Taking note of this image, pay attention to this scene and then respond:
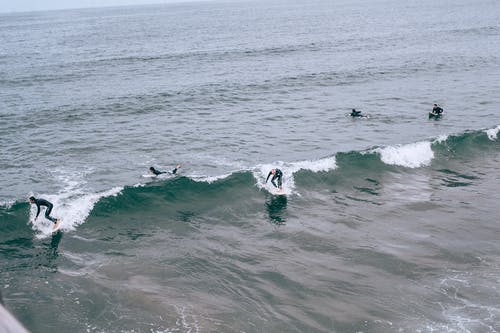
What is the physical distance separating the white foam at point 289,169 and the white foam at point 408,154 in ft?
12.2

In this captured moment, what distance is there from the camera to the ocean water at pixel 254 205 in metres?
15.7

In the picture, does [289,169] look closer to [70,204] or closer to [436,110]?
[70,204]

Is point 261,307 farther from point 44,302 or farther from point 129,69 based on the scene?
point 129,69

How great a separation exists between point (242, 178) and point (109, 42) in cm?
8263

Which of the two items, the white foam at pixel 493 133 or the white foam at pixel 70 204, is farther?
the white foam at pixel 493 133

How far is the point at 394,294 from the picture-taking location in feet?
53.0

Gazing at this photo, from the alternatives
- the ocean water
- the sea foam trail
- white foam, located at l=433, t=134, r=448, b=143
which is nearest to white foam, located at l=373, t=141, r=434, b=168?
the ocean water

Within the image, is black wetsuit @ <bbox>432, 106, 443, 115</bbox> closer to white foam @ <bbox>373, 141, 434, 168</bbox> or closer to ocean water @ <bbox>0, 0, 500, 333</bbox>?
ocean water @ <bbox>0, 0, 500, 333</bbox>

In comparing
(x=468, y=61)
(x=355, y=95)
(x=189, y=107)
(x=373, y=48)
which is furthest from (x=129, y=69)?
(x=468, y=61)

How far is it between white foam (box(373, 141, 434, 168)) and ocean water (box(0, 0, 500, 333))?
0.44 feet

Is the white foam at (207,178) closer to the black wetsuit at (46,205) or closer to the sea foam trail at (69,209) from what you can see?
the sea foam trail at (69,209)

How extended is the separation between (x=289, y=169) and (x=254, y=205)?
4.80m

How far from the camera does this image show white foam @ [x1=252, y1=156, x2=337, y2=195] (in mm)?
26161

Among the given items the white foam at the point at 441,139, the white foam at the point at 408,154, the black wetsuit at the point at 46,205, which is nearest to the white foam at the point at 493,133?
the white foam at the point at 441,139
